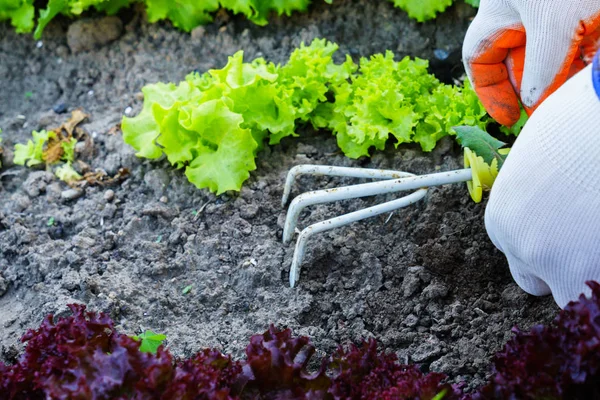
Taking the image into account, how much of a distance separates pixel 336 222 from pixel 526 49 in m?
0.78

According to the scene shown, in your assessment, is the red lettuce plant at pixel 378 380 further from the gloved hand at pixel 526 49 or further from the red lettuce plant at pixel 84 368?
the gloved hand at pixel 526 49

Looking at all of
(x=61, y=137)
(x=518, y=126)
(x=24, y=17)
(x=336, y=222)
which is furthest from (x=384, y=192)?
(x=24, y=17)

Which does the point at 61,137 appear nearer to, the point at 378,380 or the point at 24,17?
the point at 24,17

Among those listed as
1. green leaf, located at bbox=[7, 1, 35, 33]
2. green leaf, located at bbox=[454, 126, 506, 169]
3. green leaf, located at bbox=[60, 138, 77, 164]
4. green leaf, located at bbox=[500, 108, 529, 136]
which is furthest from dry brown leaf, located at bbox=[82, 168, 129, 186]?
green leaf, located at bbox=[500, 108, 529, 136]

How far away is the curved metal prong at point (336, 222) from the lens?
2.52 meters

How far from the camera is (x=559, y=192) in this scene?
1.77m

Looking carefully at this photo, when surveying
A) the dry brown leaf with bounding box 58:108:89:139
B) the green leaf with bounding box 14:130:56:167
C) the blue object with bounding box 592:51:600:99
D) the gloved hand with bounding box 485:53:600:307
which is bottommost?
the green leaf with bounding box 14:130:56:167

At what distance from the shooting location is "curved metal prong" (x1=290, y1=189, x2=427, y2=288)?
8.28ft

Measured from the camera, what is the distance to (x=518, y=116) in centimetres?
263

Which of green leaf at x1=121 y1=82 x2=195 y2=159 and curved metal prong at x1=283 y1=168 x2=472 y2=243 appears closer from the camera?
curved metal prong at x1=283 y1=168 x2=472 y2=243

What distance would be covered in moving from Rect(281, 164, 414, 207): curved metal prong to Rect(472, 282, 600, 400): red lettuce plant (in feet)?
3.29

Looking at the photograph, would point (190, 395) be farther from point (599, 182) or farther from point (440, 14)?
point (440, 14)

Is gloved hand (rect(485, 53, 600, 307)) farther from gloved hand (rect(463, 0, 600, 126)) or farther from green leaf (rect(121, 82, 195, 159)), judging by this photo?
green leaf (rect(121, 82, 195, 159))

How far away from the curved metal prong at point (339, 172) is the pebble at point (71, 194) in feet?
2.81
